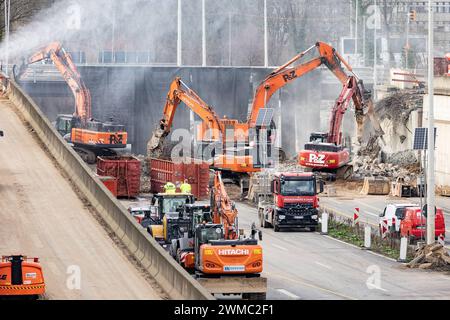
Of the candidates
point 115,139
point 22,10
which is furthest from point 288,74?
point 22,10

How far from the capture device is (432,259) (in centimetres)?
4866

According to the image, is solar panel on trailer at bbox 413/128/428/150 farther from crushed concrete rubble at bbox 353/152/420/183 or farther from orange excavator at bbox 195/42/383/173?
crushed concrete rubble at bbox 353/152/420/183

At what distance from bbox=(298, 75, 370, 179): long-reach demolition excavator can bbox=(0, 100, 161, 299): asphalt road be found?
18.1m

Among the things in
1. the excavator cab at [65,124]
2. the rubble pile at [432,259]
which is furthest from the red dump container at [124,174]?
the rubble pile at [432,259]

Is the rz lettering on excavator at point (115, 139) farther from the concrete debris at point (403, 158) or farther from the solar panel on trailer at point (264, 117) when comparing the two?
the concrete debris at point (403, 158)

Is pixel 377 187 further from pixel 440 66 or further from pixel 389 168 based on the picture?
pixel 440 66

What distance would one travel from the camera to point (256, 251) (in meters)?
40.2

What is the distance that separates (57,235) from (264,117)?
3129 centimetres

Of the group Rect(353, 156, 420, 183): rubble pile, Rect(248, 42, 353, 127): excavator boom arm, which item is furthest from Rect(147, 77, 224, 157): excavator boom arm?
Rect(353, 156, 420, 183): rubble pile

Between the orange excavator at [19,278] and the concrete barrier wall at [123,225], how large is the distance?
389cm

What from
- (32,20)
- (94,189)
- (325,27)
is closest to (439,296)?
(94,189)

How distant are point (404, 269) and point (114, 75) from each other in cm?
6770

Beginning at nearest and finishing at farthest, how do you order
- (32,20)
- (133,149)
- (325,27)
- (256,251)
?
(256,251) → (133,149) → (32,20) → (325,27)

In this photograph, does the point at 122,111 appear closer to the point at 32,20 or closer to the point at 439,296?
the point at 32,20
